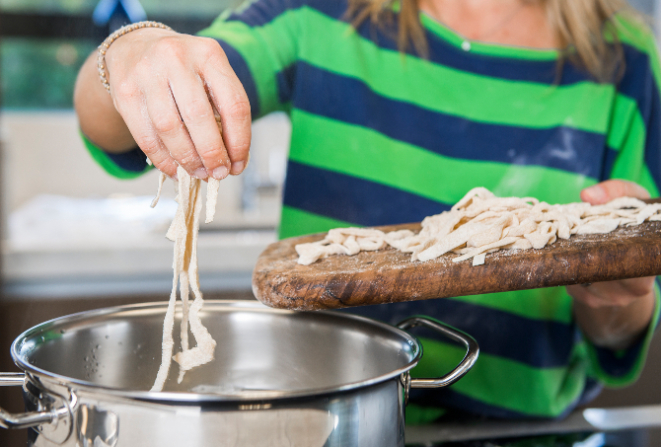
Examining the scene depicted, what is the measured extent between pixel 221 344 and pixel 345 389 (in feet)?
0.74

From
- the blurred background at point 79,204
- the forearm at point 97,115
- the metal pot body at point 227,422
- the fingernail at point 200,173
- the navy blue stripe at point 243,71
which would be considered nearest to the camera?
the metal pot body at point 227,422

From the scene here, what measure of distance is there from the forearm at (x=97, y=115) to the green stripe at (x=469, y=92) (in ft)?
1.13

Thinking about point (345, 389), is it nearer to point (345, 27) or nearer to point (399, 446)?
point (399, 446)

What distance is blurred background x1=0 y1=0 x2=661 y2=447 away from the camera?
1386mm

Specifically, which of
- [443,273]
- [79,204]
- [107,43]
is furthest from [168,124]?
[79,204]

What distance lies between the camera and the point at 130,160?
0.66 metres

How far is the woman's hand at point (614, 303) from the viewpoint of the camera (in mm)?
641

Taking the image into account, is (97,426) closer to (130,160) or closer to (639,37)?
(130,160)

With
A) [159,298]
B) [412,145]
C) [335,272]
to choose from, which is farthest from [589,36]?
[159,298]

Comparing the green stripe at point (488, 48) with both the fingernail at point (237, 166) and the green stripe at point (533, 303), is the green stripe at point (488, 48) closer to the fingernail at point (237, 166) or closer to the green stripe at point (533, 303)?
the green stripe at point (533, 303)

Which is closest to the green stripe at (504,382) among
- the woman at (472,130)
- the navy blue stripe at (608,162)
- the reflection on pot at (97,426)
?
the woman at (472,130)

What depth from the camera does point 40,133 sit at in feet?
6.52

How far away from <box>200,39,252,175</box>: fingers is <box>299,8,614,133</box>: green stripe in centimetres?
42


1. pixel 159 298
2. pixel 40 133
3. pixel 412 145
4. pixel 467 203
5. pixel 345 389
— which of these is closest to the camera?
pixel 345 389
